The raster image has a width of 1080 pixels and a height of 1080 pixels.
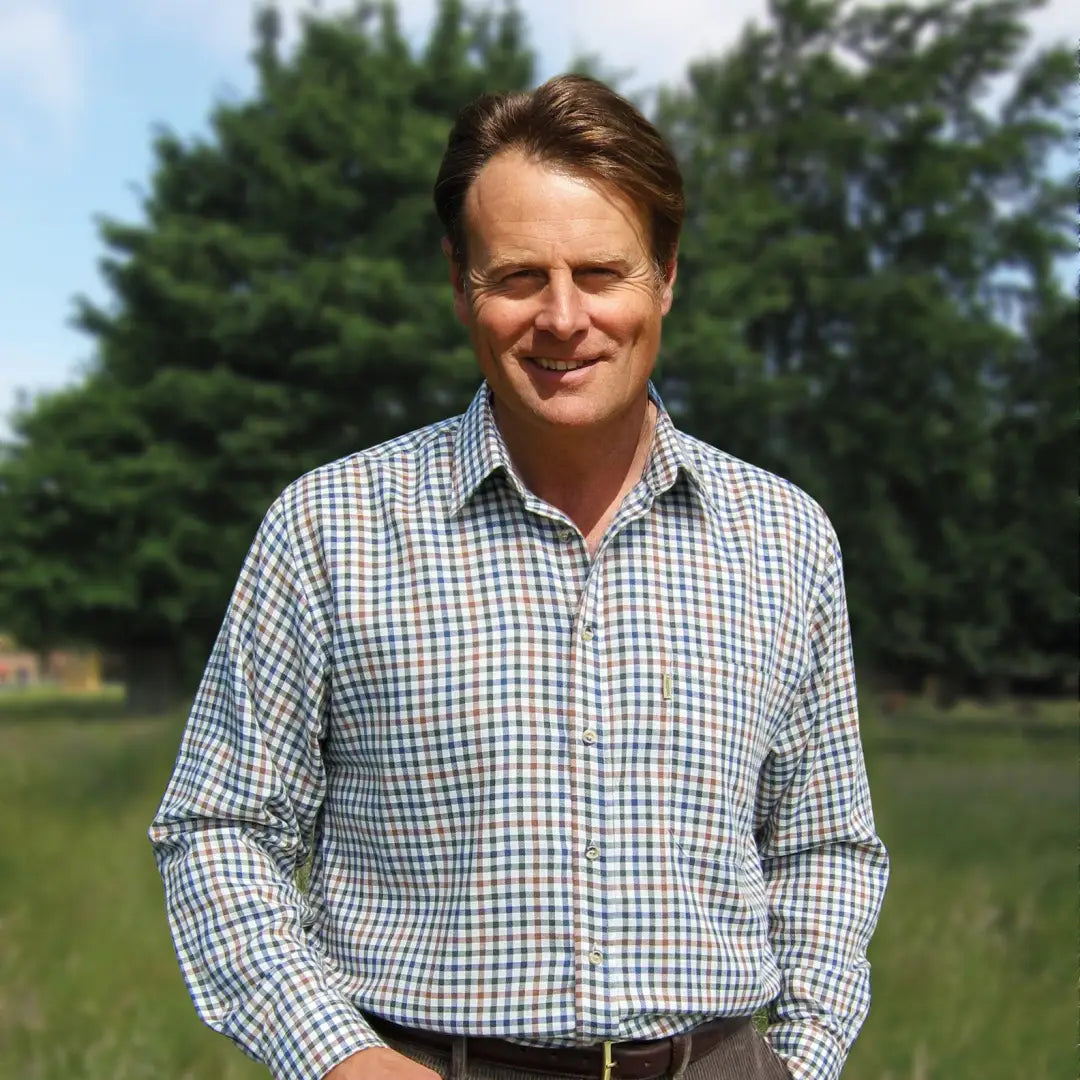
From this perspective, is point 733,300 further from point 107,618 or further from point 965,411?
point 107,618

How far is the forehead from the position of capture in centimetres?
214

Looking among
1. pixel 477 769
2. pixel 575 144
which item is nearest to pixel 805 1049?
pixel 477 769

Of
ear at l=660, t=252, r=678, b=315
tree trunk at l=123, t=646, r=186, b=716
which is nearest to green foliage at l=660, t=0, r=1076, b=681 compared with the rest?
tree trunk at l=123, t=646, r=186, b=716

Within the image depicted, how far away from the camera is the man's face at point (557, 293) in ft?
7.02

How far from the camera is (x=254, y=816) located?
2.12 metres

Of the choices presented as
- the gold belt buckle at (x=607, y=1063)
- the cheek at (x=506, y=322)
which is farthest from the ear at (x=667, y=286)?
the gold belt buckle at (x=607, y=1063)

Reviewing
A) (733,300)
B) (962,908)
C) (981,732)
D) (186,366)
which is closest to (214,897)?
(962,908)

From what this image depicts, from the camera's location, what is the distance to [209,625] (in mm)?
26266

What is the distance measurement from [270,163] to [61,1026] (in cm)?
2130

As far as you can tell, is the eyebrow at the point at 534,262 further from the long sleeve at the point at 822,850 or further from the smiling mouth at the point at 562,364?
the long sleeve at the point at 822,850

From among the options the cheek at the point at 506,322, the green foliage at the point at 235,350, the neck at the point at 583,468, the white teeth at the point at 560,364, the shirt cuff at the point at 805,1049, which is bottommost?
the shirt cuff at the point at 805,1049

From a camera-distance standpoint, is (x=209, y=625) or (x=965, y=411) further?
(x=209, y=625)

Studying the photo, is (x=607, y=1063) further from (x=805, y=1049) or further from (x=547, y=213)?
(x=547, y=213)

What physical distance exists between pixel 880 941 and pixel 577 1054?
5.68 metres
